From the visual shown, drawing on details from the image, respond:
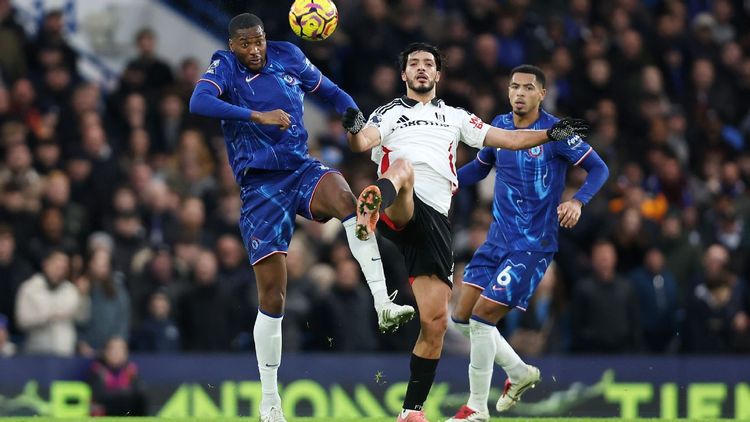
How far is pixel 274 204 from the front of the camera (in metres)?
11.2

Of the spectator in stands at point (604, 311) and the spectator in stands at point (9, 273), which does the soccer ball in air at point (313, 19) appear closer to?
the spectator in stands at point (9, 273)

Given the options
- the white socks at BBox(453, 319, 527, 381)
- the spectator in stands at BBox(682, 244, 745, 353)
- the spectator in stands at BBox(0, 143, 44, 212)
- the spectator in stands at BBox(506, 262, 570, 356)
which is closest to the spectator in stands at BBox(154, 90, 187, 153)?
the spectator in stands at BBox(0, 143, 44, 212)

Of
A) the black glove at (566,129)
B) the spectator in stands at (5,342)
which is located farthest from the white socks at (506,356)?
the spectator in stands at (5,342)

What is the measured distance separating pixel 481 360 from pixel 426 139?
1796 millimetres

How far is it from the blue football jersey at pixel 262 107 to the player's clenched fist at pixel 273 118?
0.44m

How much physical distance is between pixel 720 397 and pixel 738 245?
2.27m

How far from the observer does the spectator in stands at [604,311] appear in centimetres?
1642

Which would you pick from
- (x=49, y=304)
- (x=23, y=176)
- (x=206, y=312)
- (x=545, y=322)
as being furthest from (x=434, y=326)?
(x=23, y=176)

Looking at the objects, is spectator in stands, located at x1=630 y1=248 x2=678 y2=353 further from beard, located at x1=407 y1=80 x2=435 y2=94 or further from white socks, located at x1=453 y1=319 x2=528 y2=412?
beard, located at x1=407 y1=80 x2=435 y2=94

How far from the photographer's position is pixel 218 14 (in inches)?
810

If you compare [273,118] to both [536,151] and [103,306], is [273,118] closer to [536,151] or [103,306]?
[536,151]

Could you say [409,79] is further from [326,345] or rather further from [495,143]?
[326,345]

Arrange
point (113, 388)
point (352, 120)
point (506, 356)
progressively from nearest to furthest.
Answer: point (352, 120)
point (506, 356)
point (113, 388)

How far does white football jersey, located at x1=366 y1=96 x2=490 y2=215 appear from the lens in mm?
11391
